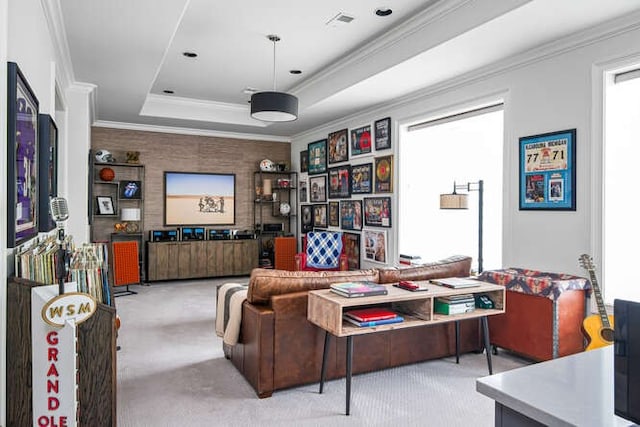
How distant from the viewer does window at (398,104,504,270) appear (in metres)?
4.57

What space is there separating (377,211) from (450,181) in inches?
47.9

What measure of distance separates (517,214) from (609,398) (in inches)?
129

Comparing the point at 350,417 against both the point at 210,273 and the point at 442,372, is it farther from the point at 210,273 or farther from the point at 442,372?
the point at 210,273

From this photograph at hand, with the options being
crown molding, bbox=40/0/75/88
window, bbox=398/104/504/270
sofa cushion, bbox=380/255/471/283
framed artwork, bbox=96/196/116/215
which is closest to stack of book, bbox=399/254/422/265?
window, bbox=398/104/504/270

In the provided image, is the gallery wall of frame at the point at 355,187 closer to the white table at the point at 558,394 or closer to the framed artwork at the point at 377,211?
the framed artwork at the point at 377,211

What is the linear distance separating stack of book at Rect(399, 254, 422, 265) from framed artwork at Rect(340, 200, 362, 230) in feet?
3.60

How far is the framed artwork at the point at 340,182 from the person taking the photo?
6.71 metres

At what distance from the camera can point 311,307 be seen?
294cm

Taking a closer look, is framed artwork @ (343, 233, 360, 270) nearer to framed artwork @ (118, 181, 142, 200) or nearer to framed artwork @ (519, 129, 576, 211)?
framed artwork @ (519, 129, 576, 211)

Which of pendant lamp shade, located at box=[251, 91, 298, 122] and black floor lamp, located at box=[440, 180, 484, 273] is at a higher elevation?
pendant lamp shade, located at box=[251, 91, 298, 122]

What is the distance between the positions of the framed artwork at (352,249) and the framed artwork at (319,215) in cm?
75

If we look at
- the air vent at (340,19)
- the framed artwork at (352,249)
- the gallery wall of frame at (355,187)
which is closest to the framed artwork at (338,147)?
the gallery wall of frame at (355,187)

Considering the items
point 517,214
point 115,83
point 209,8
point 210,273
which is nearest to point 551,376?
point 517,214

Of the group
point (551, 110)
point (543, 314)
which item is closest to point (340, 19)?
point (551, 110)
